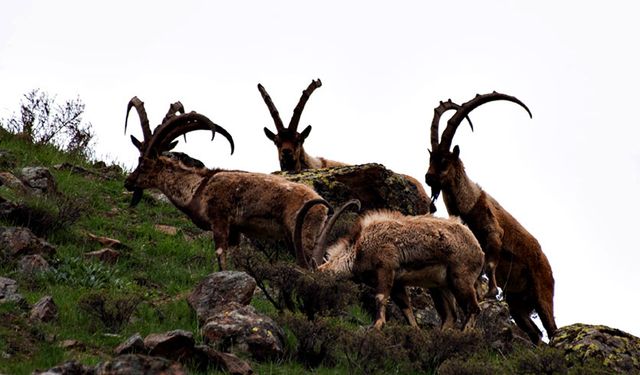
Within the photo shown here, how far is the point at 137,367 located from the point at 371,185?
28.4 ft

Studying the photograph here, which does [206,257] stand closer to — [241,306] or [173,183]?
[173,183]

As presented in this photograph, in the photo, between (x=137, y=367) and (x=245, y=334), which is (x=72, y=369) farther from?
(x=245, y=334)

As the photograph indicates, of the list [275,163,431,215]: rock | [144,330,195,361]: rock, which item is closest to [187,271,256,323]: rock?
[144,330,195,361]: rock

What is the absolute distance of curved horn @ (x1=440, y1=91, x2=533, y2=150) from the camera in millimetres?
13312

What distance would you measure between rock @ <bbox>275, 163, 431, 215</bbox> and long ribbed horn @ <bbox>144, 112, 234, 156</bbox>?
4.83 feet

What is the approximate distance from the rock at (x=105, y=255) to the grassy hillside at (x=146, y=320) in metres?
0.08

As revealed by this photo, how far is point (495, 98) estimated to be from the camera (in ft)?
45.4

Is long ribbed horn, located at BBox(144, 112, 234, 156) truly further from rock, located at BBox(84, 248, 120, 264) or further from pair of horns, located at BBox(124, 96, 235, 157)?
rock, located at BBox(84, 248, 120, 264)

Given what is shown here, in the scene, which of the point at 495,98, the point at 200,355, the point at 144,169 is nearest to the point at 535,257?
the point at 495,98

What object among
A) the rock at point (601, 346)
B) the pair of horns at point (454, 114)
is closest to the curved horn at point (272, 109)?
the pair of horns at point (454, 114)

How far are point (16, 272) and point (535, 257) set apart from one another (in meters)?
6.31

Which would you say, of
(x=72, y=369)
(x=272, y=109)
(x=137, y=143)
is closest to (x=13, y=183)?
(x=137, y=143)

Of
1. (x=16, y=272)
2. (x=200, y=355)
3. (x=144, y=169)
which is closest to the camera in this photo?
(x=200, y=355)

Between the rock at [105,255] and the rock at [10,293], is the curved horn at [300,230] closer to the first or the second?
the rock at [105,255]
